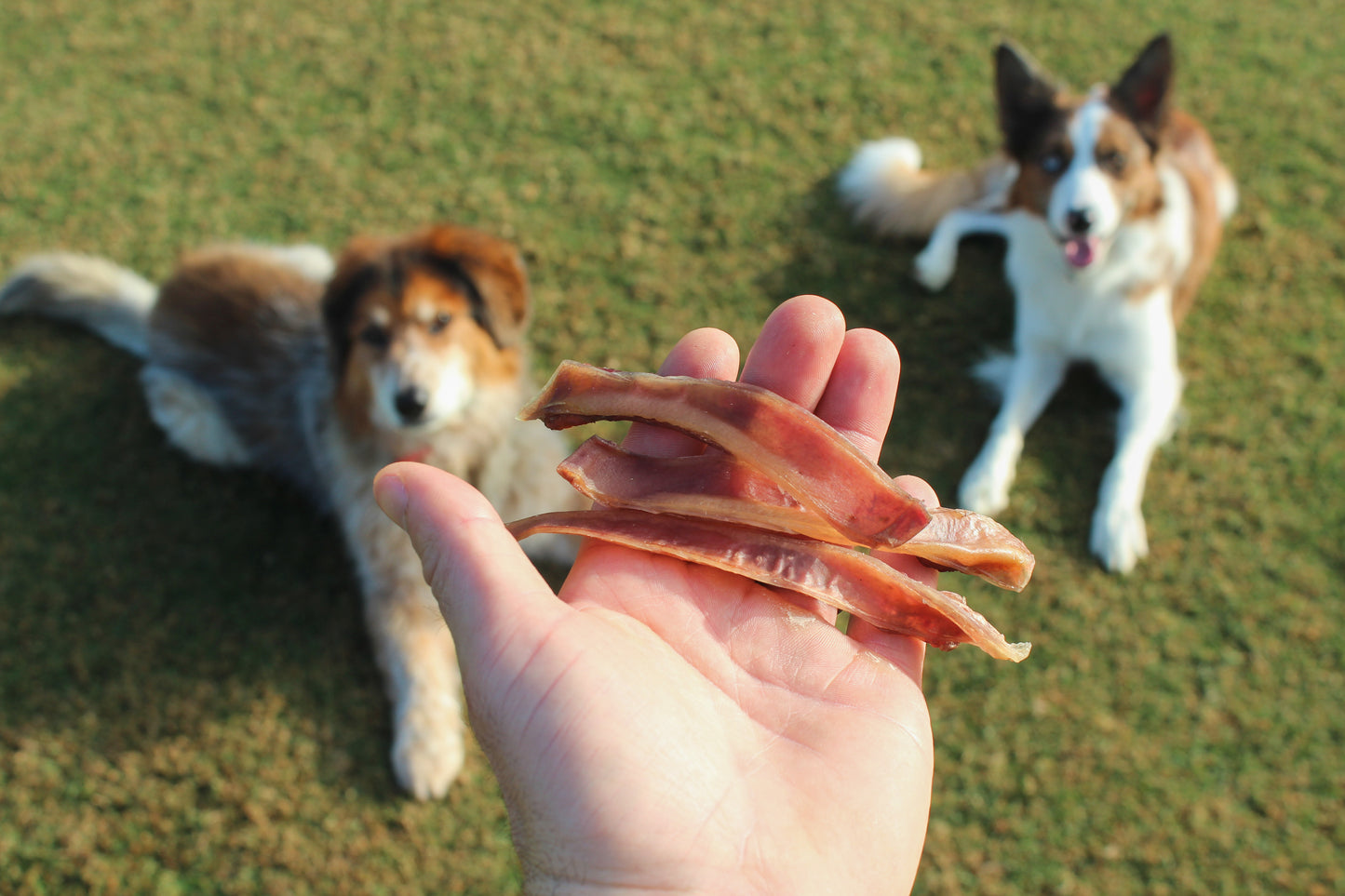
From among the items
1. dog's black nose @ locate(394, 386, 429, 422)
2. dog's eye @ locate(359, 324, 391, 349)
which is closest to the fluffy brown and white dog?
dog's black nose @ locate(394, 386, 429, 422)

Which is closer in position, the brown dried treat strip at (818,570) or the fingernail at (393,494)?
the fingernail at (393,494)

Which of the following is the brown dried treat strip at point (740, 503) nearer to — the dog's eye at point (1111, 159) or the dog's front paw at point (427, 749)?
the dog's front paw at point (427, 749)

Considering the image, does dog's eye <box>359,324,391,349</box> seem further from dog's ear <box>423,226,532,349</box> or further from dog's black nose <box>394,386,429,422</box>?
dog's ear <box>423,226,532,349</box>

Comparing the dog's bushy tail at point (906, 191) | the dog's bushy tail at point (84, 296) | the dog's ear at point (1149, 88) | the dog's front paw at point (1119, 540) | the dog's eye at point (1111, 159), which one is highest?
the dog's ear at point (1149, 88)

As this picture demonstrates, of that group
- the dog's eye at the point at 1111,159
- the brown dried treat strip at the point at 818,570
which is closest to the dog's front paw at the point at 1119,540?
the dog's eye at the point at 1111,159

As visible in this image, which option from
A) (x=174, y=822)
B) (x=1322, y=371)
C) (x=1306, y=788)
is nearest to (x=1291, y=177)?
(x=1322, y=371)
